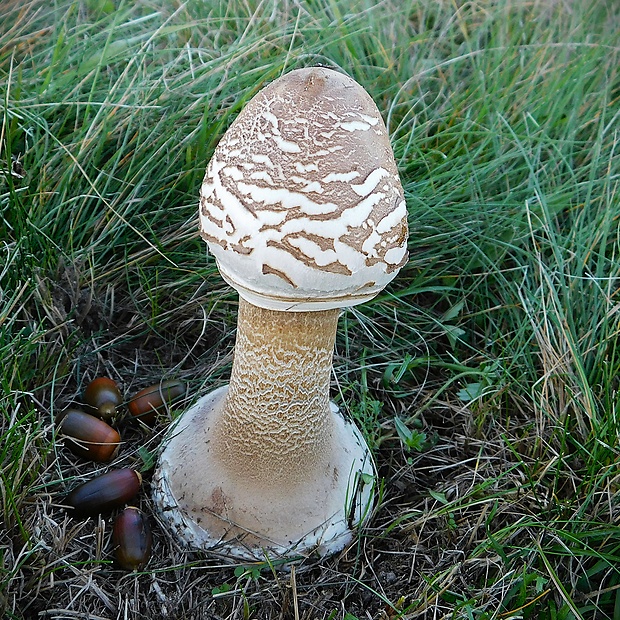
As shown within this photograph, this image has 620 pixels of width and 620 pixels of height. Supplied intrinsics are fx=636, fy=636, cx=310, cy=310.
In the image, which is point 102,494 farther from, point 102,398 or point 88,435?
point 102,398

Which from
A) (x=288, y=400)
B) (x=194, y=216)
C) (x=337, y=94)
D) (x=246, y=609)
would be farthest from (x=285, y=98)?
(x=246, y=609)

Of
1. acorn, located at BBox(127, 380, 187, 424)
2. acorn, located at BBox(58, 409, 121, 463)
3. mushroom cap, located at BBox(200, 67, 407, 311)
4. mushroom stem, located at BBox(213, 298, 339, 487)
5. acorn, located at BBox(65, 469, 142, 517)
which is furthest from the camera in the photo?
acorn, located at BBox(127, 380, 187, 424)

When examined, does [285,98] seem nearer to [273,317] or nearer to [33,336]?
[273,317]

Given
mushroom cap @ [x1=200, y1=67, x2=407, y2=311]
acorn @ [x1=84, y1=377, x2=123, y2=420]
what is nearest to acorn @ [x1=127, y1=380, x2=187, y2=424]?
acorn @ [x1=84, y1=377, x2=123, y2=420]

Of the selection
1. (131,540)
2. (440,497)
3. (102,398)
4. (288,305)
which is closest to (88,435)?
(102,398)

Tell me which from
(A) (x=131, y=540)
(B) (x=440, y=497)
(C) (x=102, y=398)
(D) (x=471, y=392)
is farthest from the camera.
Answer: (D) (x=471, y=392)

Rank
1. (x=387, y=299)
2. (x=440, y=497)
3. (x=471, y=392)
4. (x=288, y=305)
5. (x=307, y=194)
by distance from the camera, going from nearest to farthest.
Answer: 1. (x=307, y=194)
2. (x=288, y=305)
3. (x=440, y=497)
4. (x=471, y=392)
5. (x=387, y=299)

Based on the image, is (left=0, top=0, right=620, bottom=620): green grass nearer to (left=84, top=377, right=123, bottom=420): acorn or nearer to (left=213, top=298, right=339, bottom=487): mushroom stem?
(left=84, top=377, right=123, bottom=420): acorn
